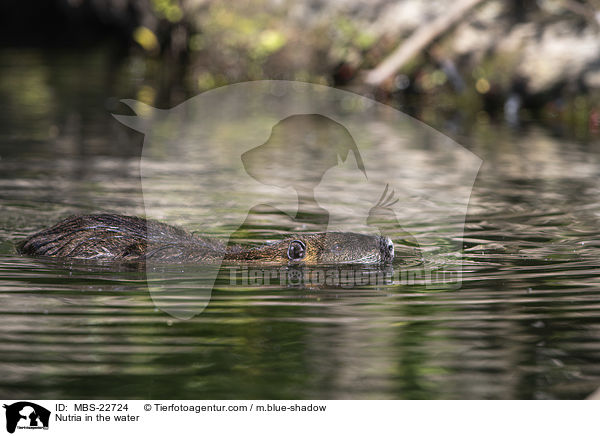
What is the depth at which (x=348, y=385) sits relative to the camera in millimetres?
3844

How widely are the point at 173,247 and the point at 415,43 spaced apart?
28.2ft

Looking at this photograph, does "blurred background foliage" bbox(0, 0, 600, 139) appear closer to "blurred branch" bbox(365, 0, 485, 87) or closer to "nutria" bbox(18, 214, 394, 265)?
"blurred branch" bbox(365, 0, 485, 87)

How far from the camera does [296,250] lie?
585 cm

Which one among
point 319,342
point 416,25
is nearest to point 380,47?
point 416,25

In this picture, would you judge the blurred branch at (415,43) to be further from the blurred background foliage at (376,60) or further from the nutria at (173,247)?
the nutria at (173,247)

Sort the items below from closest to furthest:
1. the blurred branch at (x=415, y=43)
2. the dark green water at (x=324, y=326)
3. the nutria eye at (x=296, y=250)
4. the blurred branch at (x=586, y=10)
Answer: the dark green water at (x=324, y=326) → the nutria eye at (x=296, y=250) → the blurred branch at (x=586, y=10) → the blurred branch at (x=415, y=43)

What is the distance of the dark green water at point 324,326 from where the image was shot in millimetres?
3859

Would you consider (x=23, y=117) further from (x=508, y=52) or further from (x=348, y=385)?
(x=348, y=385)
